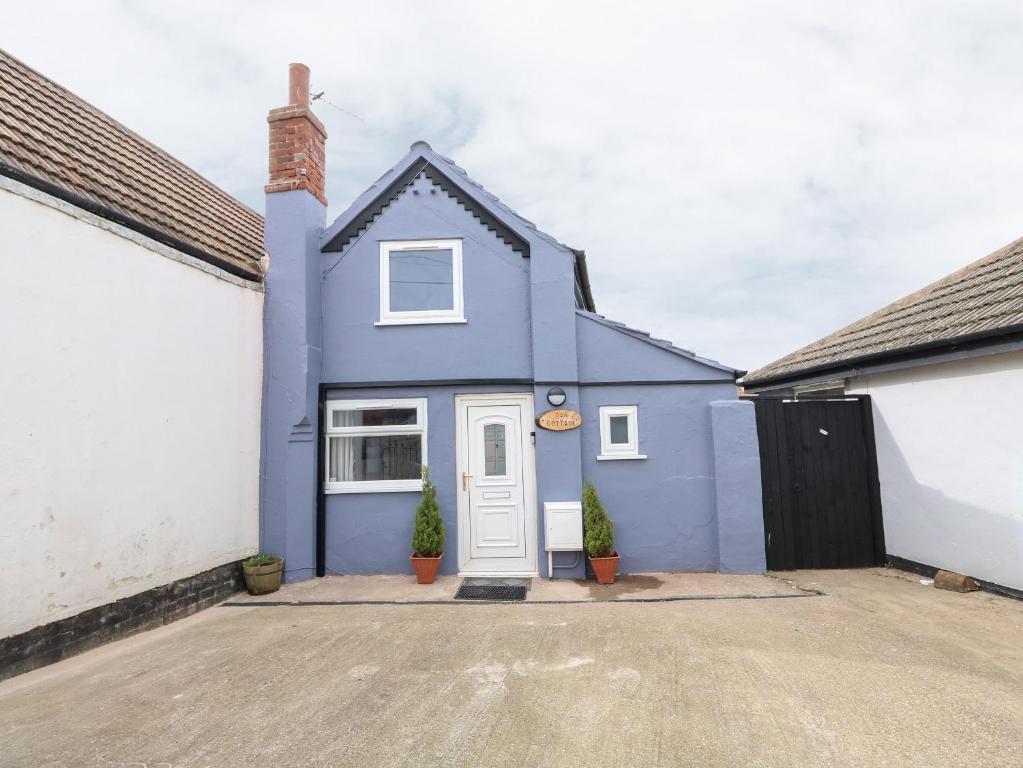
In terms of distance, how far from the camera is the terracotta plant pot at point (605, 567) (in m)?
6.72

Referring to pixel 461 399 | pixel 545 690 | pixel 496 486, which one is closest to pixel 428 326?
pixel 461 399

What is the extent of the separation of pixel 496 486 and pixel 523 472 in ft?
1.37

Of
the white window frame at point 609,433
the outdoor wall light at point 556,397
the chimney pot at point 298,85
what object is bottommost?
the white window frame at point 609,433

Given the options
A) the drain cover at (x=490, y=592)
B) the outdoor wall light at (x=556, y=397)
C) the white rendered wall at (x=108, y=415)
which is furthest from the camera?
the outdoor wall light at (x=556, y=397)

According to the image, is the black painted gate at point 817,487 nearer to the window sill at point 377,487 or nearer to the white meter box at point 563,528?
the white meter box at point 563,528

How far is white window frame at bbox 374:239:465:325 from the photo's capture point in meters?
7.55

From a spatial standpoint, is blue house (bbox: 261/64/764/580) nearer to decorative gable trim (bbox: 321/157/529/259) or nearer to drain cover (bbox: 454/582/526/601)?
decorative gable trim (bbox: 321/157/529/259)

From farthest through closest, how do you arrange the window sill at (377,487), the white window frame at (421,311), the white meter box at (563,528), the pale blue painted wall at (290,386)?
the white window frame at (421,311) → the window sill at (377,487) → the pale blue painted wall at (290,386) → the white meter box at (563,528)

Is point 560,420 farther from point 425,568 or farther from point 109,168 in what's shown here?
point 109,168

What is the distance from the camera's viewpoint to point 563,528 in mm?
6879

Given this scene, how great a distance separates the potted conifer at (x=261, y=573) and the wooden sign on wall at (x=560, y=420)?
12.4 feet

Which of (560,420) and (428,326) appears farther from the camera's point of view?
(428,326)

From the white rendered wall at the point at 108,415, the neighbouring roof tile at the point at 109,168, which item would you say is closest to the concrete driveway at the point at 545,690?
the white rendered wall at the point at 108,415

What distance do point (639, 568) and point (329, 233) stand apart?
630cm
